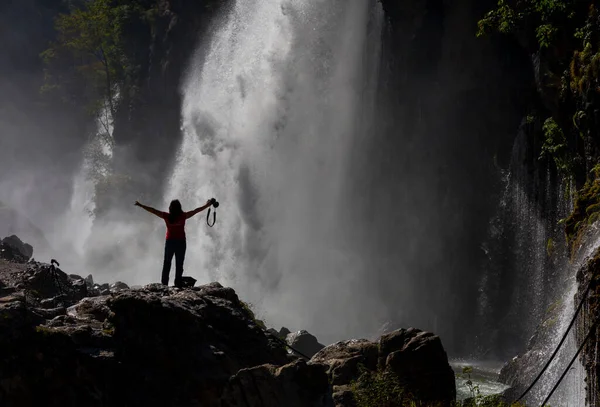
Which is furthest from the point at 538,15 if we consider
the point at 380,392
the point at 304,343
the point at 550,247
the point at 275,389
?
the point at 275,389

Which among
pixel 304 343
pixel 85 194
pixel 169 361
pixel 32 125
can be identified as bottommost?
pixel 169 361

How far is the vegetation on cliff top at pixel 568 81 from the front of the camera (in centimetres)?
1764

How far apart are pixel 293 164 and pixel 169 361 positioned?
27.2 meters

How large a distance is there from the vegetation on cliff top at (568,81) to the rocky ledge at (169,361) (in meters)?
8.68

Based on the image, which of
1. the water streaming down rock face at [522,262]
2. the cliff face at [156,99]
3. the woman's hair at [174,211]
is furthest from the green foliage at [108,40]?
the woman's hair at [174,211]

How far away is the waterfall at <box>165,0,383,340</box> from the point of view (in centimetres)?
3275

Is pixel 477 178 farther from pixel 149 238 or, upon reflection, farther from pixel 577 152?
pixel 149 238

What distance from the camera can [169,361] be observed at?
916cm

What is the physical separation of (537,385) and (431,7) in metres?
19.5

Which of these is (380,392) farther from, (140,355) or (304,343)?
(304,343)

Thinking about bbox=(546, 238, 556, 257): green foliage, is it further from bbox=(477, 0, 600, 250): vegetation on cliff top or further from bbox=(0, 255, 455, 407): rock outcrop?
bbox=(0, 255, 455, 407): rock outcrop

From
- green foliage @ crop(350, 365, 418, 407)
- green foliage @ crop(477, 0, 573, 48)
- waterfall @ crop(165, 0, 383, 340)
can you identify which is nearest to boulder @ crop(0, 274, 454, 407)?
green foliage @ crop(350, 365, 418, 407)

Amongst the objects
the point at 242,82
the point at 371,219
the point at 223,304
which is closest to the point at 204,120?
the point at 242,82

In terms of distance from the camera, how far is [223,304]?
10.3 metres
